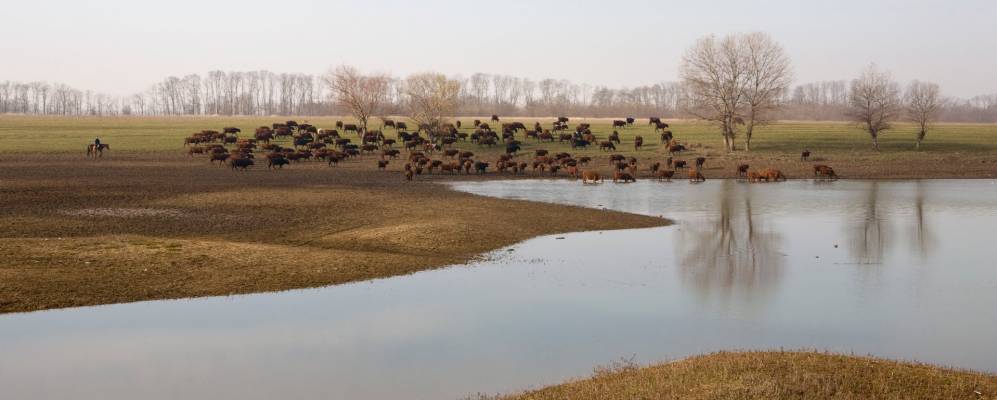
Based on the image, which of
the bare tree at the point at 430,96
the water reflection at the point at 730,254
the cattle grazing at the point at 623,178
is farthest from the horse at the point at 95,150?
the water reflection at the point at 730,254

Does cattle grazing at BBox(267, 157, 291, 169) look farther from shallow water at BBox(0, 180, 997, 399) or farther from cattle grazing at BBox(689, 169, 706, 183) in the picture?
shallow water at BBox(0, 180, 997, 399)

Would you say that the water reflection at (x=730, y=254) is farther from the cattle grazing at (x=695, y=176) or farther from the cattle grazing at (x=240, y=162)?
the cattle grazing at (x=240, y=162)

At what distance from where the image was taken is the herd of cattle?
173ft

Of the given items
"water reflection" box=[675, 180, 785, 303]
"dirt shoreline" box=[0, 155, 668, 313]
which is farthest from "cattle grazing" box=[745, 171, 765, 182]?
"dirt shoreline" box=[0, 155, 668, 313]

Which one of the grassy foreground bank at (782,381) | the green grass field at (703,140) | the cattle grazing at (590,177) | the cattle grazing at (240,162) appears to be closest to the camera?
the grassy foreground bank at (782,381)

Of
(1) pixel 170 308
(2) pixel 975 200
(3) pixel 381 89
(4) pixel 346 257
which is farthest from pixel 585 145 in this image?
A: (1) pixel 170 308

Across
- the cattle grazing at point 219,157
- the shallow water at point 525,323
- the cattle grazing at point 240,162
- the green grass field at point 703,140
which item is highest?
the green grass field at point 703,140

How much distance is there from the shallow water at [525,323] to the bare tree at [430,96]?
56.4 m

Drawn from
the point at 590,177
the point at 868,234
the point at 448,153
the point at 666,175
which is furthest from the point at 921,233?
the point at 448,153

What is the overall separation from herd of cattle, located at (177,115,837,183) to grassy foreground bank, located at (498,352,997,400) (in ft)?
121

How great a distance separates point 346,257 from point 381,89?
65.6m

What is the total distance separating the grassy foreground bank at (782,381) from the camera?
9906mm

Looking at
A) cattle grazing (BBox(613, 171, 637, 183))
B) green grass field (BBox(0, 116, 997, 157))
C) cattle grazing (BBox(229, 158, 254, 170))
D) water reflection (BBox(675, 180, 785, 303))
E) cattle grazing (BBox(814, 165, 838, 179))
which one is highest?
green grass field (BBox(0, 116, 997, 157))

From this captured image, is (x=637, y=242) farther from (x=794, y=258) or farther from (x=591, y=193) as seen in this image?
(x=591, y=193)
